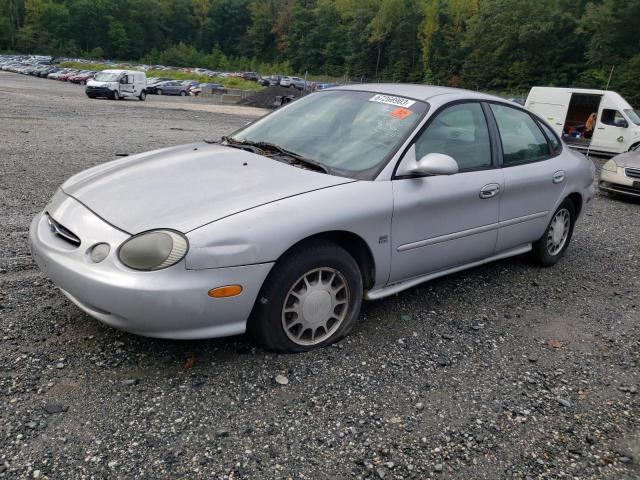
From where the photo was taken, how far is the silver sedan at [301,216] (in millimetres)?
2545

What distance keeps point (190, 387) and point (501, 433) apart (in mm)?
1574

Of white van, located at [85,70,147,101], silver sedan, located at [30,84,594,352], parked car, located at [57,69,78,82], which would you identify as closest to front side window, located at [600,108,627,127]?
silver sedan, located at [30,84,594,352]

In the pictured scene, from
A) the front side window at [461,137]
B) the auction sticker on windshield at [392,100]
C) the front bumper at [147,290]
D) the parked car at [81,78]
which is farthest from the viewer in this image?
the parked car at [81,78]

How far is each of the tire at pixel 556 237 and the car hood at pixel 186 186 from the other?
8.35ft

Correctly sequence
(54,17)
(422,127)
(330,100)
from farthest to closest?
1. (54,17)
2. (330,100)
3. (422,127)

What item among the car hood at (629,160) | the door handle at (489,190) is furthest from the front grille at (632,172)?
the door handle at (489,190)

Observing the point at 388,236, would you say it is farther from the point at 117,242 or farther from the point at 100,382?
the point at 100,382

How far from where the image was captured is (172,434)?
91.8 inches

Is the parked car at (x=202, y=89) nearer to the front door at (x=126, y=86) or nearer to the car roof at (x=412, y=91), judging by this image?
the front door at (x=126, y=86)

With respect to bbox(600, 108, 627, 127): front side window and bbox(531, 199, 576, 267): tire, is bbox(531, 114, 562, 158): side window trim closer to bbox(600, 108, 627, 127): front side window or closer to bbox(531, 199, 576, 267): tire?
bbox(531, 199, 576, 267): tire

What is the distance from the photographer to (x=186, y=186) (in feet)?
9.78

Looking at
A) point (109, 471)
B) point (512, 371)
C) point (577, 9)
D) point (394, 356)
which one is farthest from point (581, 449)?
point (577, 9)

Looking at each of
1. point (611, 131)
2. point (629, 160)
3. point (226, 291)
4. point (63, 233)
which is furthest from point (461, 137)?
point (611, 131)

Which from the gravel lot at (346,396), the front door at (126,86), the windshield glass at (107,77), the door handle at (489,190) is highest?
the door handle at (489,190)
